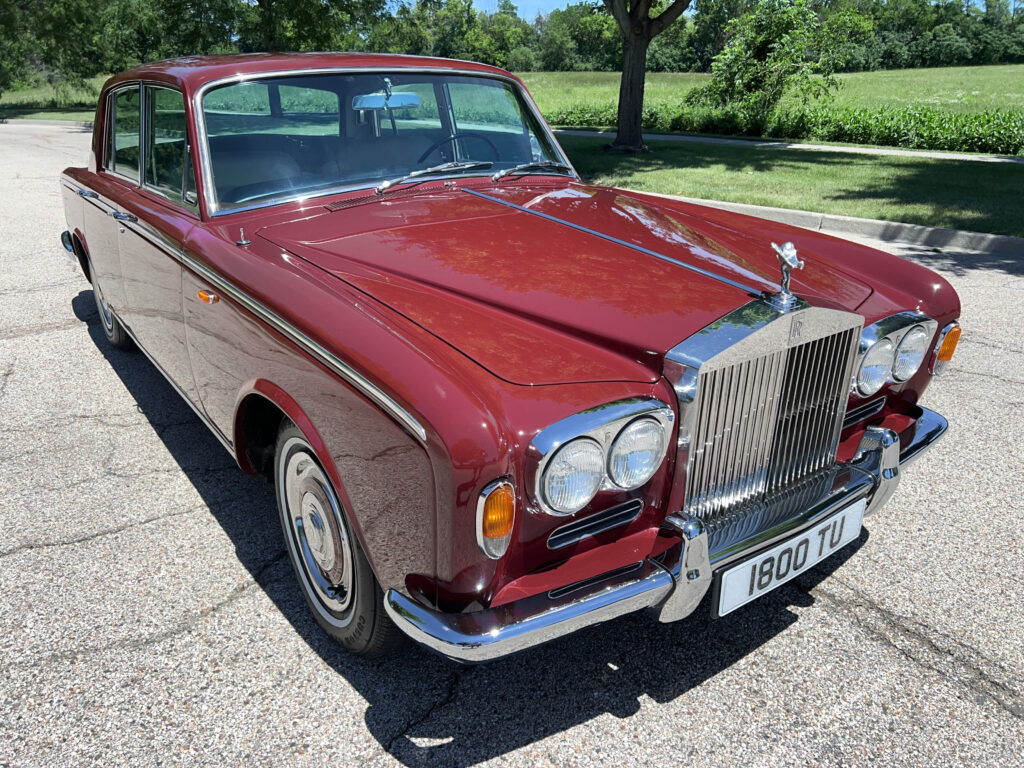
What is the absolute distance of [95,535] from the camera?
2881 millimetres

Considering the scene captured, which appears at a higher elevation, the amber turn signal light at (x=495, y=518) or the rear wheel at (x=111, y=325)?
the amber turn signal light at (x=495, y=518)

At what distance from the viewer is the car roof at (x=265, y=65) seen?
300 centimetres

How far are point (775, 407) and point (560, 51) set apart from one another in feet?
294

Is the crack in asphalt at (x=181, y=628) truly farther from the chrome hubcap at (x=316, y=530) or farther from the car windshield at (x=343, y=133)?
the car windshield at (x=343, y=133)

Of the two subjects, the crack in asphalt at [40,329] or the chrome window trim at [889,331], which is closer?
the chrome window trim at [889,331]

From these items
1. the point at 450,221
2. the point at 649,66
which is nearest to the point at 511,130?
the point at 450,221

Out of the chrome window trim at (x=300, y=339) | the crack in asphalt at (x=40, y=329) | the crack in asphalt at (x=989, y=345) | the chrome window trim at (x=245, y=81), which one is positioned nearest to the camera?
the chrome window trim at (x=300, y=339)

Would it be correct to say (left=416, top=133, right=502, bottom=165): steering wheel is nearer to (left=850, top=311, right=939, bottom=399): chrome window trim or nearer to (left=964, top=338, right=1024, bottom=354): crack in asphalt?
(left=850, top=311, right=939, bottom=399): chrome window trim

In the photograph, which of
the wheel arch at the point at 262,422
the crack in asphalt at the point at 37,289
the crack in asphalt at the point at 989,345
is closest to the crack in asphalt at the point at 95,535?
the wheel arch at the point at 262,422

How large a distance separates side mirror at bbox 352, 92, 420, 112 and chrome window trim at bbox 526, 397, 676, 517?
76.7 inches

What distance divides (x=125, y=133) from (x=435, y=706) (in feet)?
10.4

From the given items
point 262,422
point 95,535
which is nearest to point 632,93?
point 262,422

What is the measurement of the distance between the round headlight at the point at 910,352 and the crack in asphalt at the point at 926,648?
75 cm

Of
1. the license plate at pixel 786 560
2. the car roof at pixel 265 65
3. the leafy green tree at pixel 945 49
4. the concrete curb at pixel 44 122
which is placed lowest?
the concrete curb at pixel 44 122
